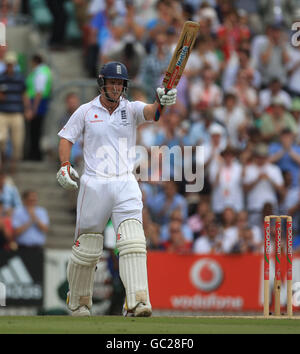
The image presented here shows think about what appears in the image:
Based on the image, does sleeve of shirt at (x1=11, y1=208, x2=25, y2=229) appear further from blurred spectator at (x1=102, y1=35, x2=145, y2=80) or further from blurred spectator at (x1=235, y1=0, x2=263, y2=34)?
blurred spectator at (x1=235, y1=0, x2=263, y2=34)

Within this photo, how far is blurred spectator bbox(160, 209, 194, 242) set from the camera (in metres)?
15.6

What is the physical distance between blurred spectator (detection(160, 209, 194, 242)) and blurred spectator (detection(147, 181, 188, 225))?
72mm

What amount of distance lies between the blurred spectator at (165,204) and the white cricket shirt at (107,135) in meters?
5.47

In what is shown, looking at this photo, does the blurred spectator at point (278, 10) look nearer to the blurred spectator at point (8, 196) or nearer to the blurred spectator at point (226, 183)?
the blurred spectator at point (226, 183)

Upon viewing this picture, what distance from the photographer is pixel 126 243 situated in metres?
9.79

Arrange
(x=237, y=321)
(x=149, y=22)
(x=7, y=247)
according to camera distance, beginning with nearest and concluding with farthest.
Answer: (x=237, y=321)
(x=7, y=247)
(x=149, y=22)

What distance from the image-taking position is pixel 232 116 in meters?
17.0

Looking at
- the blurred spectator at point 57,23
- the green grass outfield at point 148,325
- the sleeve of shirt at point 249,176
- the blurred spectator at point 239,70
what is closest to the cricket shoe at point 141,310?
the green grass outfield at point 148,325

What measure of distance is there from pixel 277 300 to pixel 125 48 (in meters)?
7.52

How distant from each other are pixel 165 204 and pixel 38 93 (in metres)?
2.75

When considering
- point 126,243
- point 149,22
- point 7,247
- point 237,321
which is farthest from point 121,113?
point 149,22

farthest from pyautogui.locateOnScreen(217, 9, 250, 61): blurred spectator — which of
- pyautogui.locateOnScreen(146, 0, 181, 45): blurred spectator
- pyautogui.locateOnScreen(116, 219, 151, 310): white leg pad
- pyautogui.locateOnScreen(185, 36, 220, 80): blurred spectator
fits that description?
pyautogui.locateOnScreen(116, 219, 151, 310): white leg pad

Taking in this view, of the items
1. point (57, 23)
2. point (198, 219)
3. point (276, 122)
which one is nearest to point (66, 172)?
point (198, 219)
